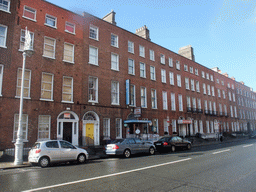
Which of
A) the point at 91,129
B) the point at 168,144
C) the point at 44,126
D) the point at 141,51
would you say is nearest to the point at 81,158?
the point at 44,126

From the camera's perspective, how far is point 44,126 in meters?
17.0

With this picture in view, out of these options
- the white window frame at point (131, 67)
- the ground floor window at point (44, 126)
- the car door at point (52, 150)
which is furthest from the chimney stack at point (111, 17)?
the car door at point (52, 150)

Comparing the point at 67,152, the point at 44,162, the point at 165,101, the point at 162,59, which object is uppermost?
the point at 162,59

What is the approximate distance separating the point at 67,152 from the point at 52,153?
861 mm

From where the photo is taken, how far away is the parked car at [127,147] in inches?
569

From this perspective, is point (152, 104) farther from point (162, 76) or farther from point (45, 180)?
point (45, 180)

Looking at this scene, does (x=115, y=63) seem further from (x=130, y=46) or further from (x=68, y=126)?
(x=68, y=126)

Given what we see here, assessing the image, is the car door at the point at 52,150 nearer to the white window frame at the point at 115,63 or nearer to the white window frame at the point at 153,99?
the white window frame at the point at 115,63

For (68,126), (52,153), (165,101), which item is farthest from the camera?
(165,101)

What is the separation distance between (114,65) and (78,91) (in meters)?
6.24

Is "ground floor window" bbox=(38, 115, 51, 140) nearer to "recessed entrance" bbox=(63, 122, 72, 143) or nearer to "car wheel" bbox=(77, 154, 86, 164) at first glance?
"recessed entrance" bbox=(63, 122, 72, 143)

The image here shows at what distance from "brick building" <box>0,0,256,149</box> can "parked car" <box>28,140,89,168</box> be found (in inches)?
211

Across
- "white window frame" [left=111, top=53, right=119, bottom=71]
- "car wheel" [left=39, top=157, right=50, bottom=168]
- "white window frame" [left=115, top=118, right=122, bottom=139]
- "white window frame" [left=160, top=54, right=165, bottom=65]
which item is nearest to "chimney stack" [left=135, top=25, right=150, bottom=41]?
"white window frame" [left=160, top=54, right=165, bottom=65]

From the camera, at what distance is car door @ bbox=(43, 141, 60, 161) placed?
1112 cm
